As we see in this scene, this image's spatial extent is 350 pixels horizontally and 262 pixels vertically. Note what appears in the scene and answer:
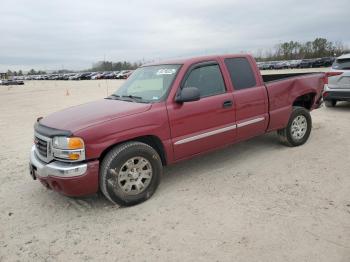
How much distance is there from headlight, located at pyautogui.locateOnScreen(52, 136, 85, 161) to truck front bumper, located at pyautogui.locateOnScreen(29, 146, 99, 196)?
89 millimetres

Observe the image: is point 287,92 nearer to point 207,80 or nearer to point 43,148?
point 207,80

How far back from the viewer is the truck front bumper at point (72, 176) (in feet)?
12.9

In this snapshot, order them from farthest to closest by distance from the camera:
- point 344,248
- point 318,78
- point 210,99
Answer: point 318,78 → point 210,99 → point 344,248

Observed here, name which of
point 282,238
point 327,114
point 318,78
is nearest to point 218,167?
point 282,238


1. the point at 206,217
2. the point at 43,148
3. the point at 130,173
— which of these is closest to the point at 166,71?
the point at 130,173

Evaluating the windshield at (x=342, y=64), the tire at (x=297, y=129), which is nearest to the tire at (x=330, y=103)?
the windshield at (x=342, y=64)

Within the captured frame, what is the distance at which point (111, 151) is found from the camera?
13.6ft

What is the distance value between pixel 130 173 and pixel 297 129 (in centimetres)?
366

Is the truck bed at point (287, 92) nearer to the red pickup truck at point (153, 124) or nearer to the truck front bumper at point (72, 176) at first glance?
the red pickup truck at point (153, 124)

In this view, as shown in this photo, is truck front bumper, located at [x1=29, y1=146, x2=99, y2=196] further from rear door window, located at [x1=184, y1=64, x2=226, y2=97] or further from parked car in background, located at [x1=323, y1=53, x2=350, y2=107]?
parked car in background, located at [x1=323, y1=53, x2=350, y2=107]

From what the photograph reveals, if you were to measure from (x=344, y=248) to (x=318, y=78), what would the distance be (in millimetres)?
4397

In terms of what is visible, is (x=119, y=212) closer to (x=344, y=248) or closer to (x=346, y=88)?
(x=344, y=248)

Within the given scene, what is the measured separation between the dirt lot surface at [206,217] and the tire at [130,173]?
0.56ft

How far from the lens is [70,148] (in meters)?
3.91
